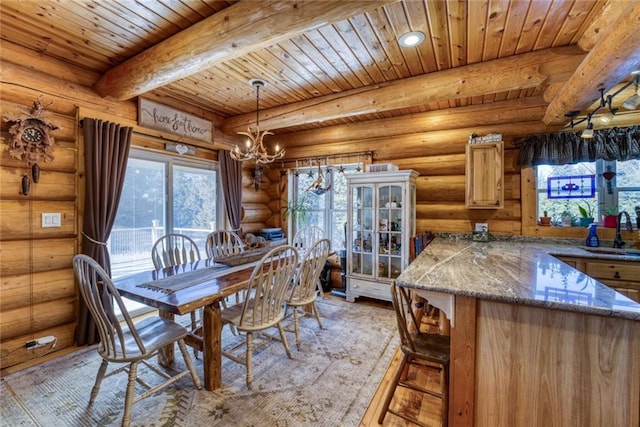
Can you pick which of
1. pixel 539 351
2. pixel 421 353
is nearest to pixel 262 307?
pixel 421 353

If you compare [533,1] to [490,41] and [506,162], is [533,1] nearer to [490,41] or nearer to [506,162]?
[490,41]

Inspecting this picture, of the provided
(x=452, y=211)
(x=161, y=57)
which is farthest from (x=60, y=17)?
(x=452, y=211)

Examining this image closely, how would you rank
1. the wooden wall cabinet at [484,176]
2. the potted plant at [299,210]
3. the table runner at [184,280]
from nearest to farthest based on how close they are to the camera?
the table runner at [184,280] < the wooden wall cabinet at [484,176] < the potted plant at [299,210]

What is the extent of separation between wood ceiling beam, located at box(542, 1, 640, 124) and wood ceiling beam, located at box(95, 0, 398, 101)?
1.29 metres

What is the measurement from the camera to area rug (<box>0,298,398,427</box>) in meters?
1.74

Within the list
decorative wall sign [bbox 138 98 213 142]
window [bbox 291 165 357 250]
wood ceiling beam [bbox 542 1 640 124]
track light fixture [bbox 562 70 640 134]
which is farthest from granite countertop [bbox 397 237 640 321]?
decorative wall sign [bbox 138 98 213 142]

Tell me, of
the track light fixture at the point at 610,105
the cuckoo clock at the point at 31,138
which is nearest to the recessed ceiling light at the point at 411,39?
the track light fixture at the point at 610,105

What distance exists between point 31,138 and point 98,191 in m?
0.62

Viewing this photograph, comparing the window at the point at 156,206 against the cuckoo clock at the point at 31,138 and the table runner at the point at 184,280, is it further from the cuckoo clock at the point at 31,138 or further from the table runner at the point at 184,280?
the table runner at the point at 184,280

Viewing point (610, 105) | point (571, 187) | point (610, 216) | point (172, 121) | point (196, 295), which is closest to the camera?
point (196, 295)

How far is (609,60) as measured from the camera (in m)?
1.71

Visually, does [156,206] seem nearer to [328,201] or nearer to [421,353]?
[328,201]

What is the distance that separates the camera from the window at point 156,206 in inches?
124

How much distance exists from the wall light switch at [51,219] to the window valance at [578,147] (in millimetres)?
4968
